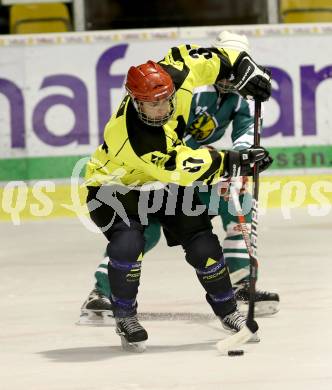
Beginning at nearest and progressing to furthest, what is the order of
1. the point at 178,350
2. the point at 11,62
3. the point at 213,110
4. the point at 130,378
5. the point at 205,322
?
the point at 130,378 < the point at 178,350 < the point at 205,322 < the point at 213,110 < the point at 11,62

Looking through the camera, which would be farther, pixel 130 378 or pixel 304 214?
pixel 304 214

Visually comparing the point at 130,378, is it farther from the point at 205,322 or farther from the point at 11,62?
the point at 11,62

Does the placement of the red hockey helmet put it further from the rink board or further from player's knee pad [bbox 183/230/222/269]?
the rink board

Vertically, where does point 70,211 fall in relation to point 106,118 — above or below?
below

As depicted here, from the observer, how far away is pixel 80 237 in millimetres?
7914

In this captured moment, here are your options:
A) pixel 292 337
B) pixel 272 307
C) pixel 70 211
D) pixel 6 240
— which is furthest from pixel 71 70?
pixel 292 337

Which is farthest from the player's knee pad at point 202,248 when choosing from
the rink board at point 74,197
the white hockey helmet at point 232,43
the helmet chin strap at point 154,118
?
the rink board at point 74,197

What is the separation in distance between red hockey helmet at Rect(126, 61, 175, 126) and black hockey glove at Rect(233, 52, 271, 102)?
0.54 m

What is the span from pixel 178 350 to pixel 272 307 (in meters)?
0.83

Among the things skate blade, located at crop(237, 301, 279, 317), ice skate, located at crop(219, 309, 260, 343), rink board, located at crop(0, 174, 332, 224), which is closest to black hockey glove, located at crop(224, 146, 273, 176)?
ice skate, located at crop(219, 309, 260, 343)

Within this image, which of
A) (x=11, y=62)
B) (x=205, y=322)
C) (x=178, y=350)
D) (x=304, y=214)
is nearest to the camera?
(x=178, y=350)

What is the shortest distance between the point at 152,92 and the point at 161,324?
1.18 m

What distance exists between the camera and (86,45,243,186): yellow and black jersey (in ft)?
15.5

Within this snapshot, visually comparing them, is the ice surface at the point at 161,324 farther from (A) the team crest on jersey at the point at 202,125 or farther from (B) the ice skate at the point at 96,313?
(A) the team crest on jersey at the point at 202,125
